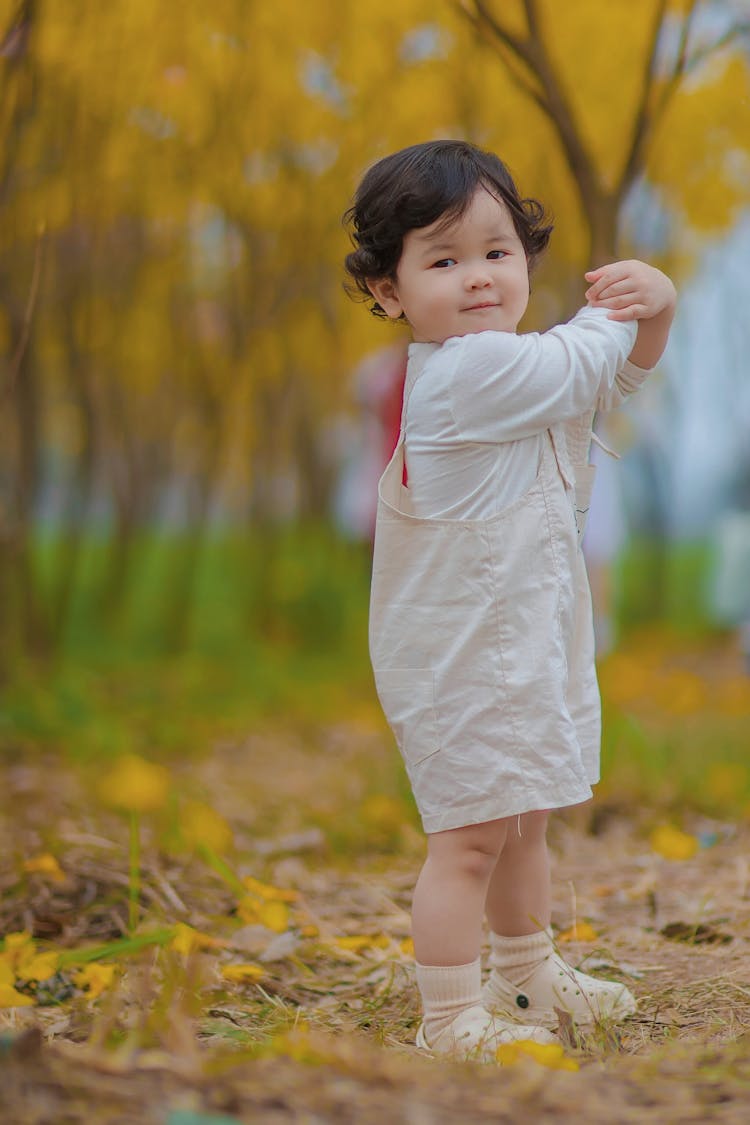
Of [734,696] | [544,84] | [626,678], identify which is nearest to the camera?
[544,84]

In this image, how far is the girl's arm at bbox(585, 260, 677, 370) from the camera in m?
1.98

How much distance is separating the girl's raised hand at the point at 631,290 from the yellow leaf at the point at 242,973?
1.16m

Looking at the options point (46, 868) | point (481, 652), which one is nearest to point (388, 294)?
point (481, 652)

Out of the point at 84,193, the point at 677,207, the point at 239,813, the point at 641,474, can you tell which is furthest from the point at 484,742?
the point at 641,474

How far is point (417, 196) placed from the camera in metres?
1.92

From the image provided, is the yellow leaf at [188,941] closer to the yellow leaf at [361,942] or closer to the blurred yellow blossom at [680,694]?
the yellow leaf at [361,942]

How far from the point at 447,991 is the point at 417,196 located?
3.64 feet

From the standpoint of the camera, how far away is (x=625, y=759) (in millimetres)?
3855

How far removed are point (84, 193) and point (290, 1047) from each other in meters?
4.96

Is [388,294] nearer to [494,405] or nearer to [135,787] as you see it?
[494,405]

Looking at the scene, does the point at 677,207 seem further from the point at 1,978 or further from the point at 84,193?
the point at 1,978

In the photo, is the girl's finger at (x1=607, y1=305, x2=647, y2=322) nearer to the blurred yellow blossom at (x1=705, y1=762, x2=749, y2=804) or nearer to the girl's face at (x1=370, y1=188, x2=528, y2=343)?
the girl's face at (x1=370, y1=188, x2=528, y2=343)

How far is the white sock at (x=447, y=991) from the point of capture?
1.88 metres

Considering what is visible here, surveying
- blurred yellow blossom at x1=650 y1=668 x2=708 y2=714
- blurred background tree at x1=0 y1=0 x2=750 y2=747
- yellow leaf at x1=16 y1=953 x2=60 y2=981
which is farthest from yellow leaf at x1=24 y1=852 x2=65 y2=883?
blurred yellow blossom at x1=650 y1=668 x2=708 y2=714
